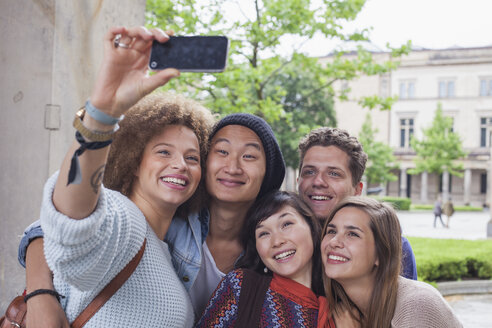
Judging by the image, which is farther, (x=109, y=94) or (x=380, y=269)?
(x=380, y=269)

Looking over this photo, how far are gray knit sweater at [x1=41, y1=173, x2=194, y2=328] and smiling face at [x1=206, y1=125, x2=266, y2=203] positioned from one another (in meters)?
0.63

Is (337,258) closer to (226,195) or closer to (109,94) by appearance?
(226,195)

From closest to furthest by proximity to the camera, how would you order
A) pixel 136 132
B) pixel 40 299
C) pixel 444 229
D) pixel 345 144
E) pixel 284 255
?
1. pixel 40 299
2. pixel 136 132
3. pixel 284 255
4. pixel 345 144
5. pixel 444 229

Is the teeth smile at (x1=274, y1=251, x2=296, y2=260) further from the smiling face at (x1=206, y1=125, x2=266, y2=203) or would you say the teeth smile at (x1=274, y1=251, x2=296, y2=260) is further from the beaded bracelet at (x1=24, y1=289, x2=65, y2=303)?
the beaded bracelet at (x1=24, y1=289, x2=65, y2=303)

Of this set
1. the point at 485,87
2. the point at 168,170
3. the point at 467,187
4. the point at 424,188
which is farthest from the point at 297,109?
the point at 485,87

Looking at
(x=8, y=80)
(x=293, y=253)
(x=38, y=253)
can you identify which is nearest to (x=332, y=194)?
(x=293, y=253)

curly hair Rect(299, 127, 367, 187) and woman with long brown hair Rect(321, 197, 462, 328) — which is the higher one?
curly hair Rect(299, 127, 367, 187)

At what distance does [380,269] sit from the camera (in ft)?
8.46

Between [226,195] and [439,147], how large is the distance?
38267mm

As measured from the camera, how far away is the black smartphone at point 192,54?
1.54 metres

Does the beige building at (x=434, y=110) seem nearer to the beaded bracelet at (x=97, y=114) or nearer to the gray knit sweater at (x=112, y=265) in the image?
the gray knit sweater at (x=112, y=265)

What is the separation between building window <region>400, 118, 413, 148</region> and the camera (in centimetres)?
4569

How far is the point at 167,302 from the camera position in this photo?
206 cm

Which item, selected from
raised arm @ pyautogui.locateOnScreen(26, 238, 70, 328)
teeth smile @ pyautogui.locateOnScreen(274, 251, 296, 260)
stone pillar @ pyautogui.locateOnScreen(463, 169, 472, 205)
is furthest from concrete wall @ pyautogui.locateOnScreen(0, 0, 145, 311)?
stone pillar @ pyautogui.locateOnScreen(463, 169, 472, 205)
